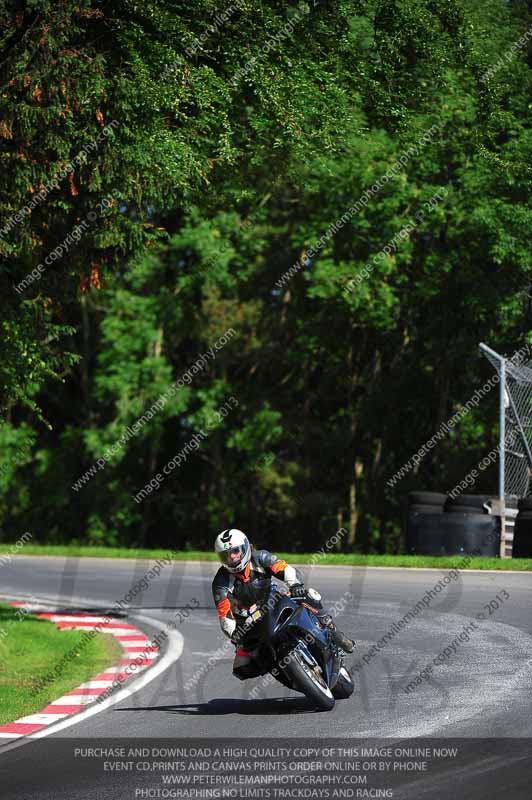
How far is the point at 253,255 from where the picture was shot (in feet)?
125

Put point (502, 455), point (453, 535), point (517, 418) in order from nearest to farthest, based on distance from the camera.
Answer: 1. point (453, 535)
2. point (502, 455)
3. point (517, 418)

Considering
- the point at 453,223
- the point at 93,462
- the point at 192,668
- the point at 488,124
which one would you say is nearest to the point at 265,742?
the point at 192,668

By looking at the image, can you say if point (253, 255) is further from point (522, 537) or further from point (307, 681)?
point (307, 681)

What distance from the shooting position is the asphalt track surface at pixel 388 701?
6.71 metres

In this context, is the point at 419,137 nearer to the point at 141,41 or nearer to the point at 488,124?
the point at 488,124

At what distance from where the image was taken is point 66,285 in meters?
14.7

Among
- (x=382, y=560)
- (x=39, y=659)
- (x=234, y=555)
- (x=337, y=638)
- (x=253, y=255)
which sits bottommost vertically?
(x=39, y=659)

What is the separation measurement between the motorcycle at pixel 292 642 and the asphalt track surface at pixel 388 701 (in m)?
0.20

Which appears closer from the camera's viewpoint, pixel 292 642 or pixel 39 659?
pixel 292 642

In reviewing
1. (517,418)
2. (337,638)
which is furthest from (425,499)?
(337,638)

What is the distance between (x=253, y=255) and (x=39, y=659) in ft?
85.2

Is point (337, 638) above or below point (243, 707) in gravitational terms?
above

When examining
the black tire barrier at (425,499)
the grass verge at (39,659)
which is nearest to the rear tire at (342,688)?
the grass verge at (39,659)

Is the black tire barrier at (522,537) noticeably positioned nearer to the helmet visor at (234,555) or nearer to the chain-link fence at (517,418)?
the chain-link fence at (517,418)
